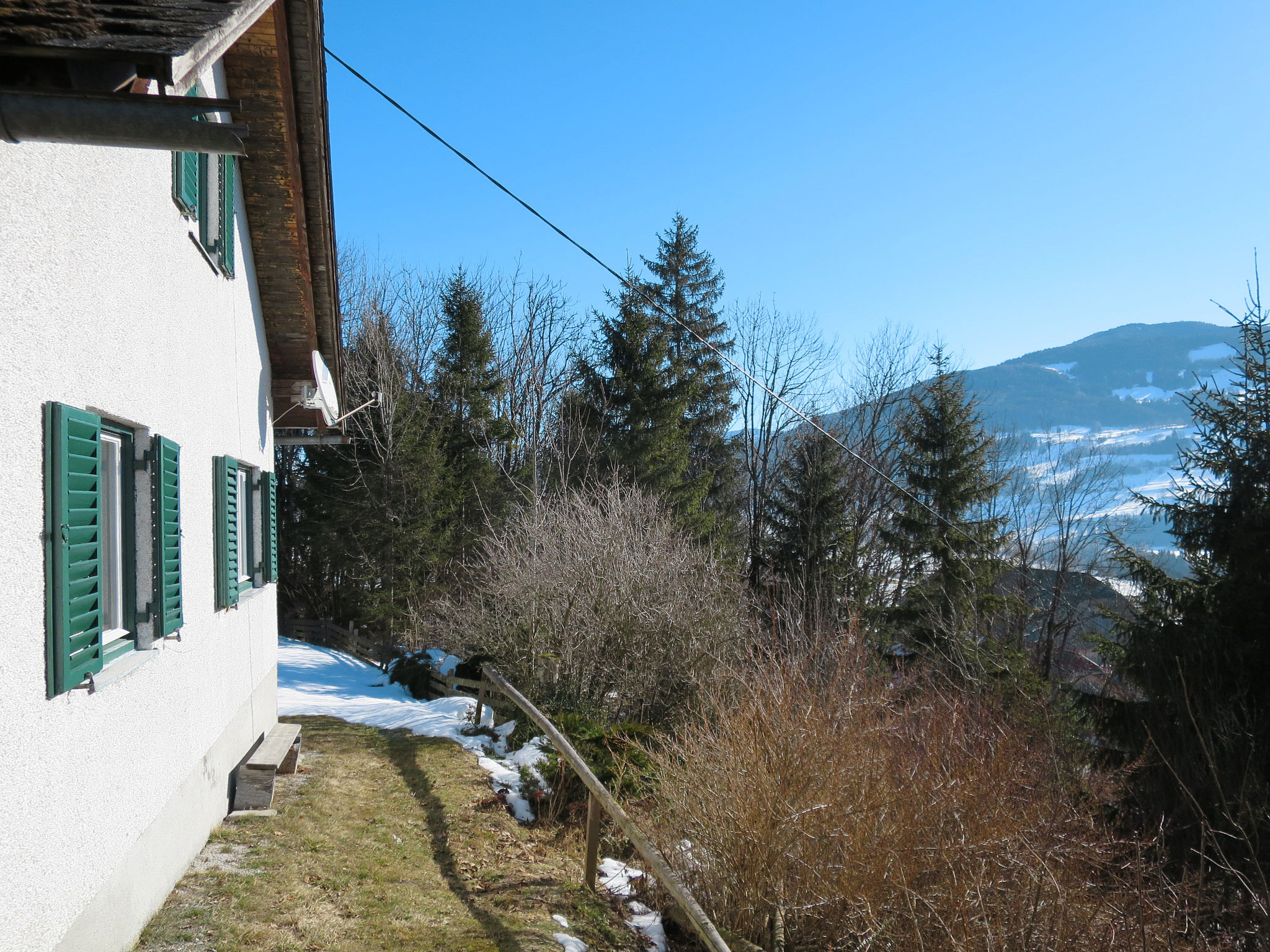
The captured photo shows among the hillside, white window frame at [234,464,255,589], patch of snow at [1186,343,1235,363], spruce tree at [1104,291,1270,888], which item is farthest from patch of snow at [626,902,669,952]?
patch of snow at [1186,343,1235,363]

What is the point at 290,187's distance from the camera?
24.5 ft

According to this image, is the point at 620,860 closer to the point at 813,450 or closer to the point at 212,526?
the point at 212,526

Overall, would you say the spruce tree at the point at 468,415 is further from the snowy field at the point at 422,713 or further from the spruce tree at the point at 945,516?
the spruce tree at the point at 945,516

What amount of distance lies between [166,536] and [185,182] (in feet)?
7.32

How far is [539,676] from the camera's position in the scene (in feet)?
41.0

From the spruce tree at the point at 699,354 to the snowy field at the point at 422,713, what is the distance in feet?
44.0

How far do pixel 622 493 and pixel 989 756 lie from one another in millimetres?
15091

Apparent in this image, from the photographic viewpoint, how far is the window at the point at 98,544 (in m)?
3.24

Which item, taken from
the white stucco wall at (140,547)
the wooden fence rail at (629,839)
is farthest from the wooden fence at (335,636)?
the white stucco wall at (140,547)

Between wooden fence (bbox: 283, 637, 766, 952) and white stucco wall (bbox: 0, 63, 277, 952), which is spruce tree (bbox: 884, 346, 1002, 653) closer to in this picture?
wooden fence (bbox: 283, 637, 766, 952)

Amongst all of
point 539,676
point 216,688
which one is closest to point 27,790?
point 216,688

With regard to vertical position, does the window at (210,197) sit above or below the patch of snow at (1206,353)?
below

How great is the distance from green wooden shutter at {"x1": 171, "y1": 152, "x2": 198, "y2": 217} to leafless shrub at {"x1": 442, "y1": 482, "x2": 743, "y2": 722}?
7.89 meters

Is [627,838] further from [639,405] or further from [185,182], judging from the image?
[639,405]
